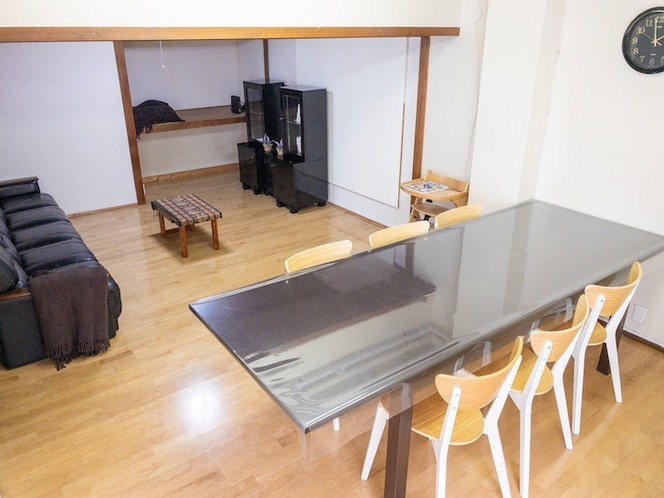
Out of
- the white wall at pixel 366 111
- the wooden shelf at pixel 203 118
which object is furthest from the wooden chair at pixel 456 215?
the wooden shelf at pixel 203 118

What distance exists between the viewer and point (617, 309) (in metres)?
2.21

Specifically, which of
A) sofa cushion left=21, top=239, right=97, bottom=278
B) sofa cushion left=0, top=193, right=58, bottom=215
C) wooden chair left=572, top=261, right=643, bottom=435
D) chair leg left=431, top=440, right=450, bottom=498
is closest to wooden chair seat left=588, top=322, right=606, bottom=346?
wooden chair left=572, top=261, right=643, bottom=435

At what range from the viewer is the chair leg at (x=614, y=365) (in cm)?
247

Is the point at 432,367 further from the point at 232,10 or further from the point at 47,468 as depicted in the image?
the point at 232,10

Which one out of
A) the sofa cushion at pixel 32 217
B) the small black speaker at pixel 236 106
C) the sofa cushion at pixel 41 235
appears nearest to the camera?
the sofa cushion at pixel 41 235

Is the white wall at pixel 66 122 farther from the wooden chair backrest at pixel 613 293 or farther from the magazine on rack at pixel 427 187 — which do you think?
the wooden chair backrest at pixel 613 293

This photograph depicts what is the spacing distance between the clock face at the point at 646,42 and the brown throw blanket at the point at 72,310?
3250 mm

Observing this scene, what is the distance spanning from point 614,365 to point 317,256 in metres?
1.66

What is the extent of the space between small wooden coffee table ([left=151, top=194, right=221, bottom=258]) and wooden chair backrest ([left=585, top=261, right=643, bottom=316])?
123 inches

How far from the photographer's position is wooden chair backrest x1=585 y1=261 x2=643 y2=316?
79.5 inches

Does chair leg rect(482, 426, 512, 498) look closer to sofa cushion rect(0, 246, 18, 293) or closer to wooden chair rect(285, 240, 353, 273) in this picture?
wooden chair rect(285, 240, 353, 273)

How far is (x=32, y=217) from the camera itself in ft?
12.9

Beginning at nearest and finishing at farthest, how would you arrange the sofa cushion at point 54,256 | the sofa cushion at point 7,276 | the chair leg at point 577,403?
the chair leg at point 577,403 < the sofa cushion at point 7,276 < the sofa cushion at point 54,256

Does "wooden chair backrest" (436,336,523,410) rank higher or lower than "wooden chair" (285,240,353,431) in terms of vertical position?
lower
